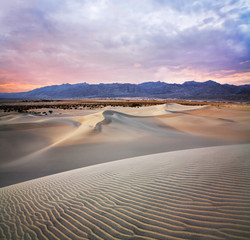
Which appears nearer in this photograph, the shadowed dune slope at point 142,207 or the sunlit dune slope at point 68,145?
the shadowed dune slope at point 142,207

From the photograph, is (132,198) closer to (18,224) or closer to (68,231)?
(68,231)

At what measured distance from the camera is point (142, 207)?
7.96 ft

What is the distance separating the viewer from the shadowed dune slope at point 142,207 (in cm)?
193

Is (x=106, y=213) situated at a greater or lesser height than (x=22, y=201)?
greater

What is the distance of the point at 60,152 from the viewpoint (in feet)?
26.0

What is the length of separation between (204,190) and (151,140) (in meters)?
7.03

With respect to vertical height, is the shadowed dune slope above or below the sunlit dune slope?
above

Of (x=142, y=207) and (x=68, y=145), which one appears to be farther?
(x=68, y=145)

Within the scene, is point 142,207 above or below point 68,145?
above

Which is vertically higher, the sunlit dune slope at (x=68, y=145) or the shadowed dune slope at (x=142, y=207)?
the shadowed dune slope at (x=142, y=207)

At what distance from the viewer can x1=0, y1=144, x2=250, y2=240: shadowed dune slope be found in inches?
75.9

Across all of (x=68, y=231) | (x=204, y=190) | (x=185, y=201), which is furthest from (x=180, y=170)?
(x=68, y=231)

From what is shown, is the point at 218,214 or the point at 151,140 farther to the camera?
the point at 151,140

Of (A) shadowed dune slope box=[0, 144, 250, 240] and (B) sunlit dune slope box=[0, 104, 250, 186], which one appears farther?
(B) sunlit dune slope box=[0, 104, 250, 186]
